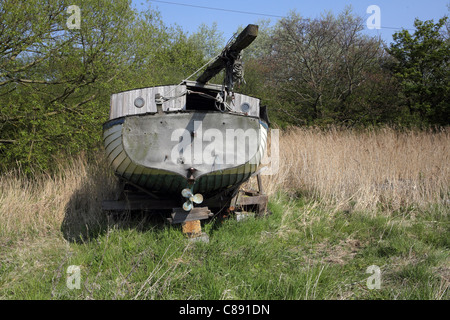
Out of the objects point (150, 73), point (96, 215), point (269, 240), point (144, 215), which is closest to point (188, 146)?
point (269, 240)

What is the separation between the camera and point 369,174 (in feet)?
20.3

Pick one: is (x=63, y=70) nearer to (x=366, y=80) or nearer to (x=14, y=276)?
(x=14, y=276)

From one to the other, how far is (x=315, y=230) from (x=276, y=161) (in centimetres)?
356

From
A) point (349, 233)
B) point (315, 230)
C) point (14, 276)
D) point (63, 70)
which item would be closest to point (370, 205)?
point (349, 233)

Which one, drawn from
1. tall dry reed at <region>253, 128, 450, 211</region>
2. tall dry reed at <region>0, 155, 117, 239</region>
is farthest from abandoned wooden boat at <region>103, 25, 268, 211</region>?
tall dry reed at <region>253, 128, 450, 211</region>

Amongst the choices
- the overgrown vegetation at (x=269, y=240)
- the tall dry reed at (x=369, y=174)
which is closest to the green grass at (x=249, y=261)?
the overgrown vegetation at (x=269, y=240)

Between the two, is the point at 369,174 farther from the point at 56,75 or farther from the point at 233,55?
the point at 56,75

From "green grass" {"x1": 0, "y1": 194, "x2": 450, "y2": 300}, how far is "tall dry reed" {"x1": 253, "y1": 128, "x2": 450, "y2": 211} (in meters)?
0.57

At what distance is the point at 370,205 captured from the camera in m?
5.23

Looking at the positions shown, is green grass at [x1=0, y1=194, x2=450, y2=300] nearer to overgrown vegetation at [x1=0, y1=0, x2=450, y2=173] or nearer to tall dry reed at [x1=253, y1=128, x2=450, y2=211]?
tall dry reed at [x1=253, y1=128, x2=450, y2=211]

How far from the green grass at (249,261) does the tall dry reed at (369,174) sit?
57 centimetres

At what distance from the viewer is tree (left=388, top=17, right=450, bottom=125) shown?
1440 cm

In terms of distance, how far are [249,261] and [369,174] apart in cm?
402

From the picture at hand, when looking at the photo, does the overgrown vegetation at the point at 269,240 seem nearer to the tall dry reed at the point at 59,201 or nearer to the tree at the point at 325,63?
the tall dry reed at the point at 59,201
